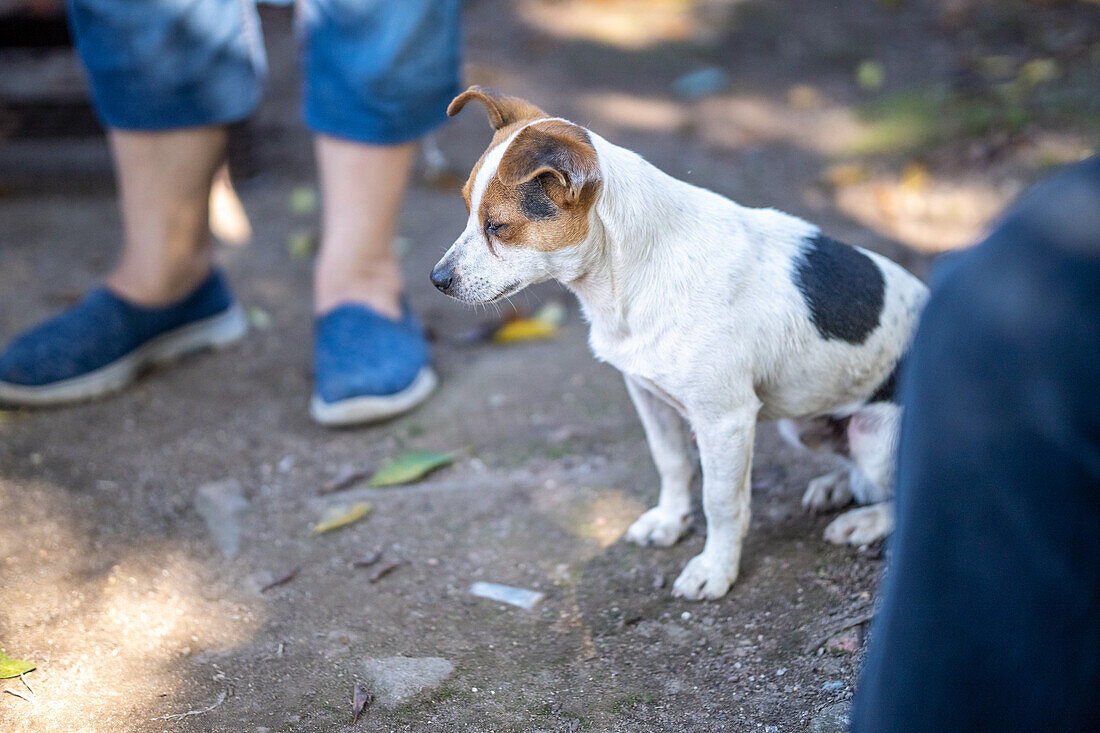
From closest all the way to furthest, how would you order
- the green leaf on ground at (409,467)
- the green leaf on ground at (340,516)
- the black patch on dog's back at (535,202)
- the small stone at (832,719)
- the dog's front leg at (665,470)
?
the small stone at (832,719), the black patch on dog's back at (535,202), the dog's front leg at (665,470), the green leaf on ground at (340,516), the green leaf on ground at (409,467)

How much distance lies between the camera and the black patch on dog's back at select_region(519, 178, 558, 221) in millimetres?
Result: 1825

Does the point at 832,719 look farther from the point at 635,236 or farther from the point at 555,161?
the point at 555,161

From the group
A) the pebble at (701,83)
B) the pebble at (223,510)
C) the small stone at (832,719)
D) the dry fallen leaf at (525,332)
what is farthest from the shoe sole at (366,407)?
the pebble at (701,83)

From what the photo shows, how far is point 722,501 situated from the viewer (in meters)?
1.97

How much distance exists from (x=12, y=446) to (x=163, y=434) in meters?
0.42

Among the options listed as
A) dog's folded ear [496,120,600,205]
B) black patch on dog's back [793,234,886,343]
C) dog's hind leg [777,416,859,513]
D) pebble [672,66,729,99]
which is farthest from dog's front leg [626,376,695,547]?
pebble [672,66,729,99]

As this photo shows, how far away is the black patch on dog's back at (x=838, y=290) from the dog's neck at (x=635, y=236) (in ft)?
0.89

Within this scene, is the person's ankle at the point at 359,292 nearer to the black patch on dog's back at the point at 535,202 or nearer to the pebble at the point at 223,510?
the pebble at the point at 223,510

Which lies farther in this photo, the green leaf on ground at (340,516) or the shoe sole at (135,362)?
the shoe sole at (135,362)

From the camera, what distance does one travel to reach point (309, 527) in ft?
8.06

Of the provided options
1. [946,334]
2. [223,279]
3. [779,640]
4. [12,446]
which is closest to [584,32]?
[223,279]

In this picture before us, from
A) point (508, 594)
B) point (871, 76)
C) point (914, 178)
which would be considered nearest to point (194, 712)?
point (508, 594)

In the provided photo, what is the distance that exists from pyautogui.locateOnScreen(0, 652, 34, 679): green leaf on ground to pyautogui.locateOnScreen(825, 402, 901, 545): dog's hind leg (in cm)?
175

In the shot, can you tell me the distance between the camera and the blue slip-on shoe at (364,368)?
2.87 metres
